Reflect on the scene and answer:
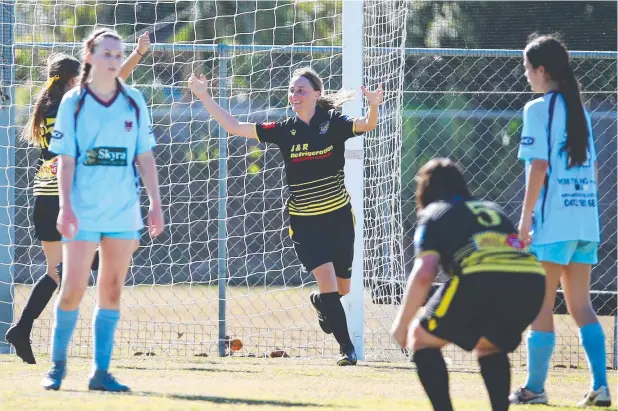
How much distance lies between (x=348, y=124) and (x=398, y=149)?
137 cm

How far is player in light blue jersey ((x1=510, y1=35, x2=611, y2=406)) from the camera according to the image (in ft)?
16.5

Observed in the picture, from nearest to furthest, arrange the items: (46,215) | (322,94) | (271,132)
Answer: (46,215), (271,132), (322,94)

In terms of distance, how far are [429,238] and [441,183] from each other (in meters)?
0.30

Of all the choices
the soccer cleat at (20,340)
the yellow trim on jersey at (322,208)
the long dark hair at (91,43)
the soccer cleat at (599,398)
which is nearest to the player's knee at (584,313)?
the soccer cleat at (599,398)

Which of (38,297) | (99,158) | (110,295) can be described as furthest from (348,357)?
(99,158)

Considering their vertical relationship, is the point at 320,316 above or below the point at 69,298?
below

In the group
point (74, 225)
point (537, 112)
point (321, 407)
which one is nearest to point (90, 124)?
point (74, 225)

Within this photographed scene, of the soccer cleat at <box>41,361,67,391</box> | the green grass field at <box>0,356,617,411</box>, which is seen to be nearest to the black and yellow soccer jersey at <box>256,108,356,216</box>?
the green grass field at <box>0,356,617,411</box>

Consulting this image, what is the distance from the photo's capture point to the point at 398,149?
26.3 feet

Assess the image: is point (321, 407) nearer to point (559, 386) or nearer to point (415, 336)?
point (415, 336)

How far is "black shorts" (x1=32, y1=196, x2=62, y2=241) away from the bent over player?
308 cm

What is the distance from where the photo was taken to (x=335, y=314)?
6727 mm

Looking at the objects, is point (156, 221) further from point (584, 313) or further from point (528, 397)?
point (584, 313)

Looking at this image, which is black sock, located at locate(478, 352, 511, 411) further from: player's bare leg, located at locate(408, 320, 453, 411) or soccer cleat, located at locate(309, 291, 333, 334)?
soccer cleat, located at locate(309, 291, 333, 334)
